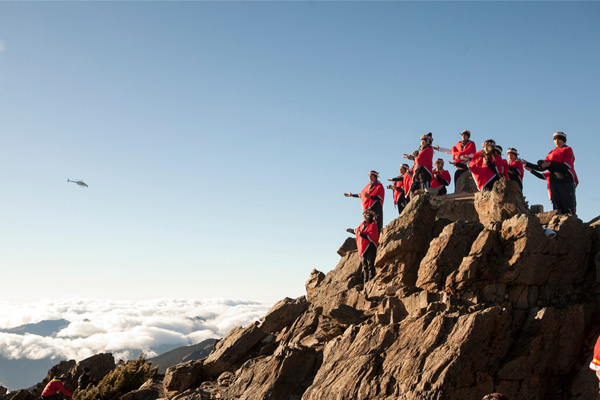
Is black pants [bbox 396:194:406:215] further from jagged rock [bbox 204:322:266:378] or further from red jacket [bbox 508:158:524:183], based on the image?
jagged rock [bbox 204:322:266:378]

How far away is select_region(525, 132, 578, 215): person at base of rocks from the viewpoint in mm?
22578

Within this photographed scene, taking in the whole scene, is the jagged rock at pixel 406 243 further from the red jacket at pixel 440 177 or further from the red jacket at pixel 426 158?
the red jacket at pixel 440 177

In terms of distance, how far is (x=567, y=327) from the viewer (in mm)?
16734

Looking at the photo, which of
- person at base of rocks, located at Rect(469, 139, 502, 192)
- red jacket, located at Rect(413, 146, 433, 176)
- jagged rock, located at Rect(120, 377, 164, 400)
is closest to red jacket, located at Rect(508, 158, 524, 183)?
person at base of rocks, located at Rect(469, 139, 502, 192)

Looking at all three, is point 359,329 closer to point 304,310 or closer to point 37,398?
point 304,310

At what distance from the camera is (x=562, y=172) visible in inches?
891

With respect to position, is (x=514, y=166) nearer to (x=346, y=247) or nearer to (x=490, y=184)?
(x=490, y=184)

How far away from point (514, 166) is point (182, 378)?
20.8 meters

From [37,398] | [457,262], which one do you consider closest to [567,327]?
[457,262]

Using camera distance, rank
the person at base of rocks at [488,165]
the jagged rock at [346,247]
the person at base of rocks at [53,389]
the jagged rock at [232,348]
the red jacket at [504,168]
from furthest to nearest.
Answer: the jagged rock at [346,247]
the person at base of rocks at [53,389]
the red jacket at [504,168]
the person at base of rocks at [488,165]
the jagged rock at [232,348]

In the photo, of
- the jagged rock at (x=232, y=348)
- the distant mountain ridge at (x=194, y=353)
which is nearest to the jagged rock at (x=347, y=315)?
the jagged rock at (x=232, y=348)

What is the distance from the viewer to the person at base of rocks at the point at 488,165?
2438cm

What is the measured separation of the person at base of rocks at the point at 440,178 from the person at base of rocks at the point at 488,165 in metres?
4.00

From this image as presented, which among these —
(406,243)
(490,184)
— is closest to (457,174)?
(490,184)
